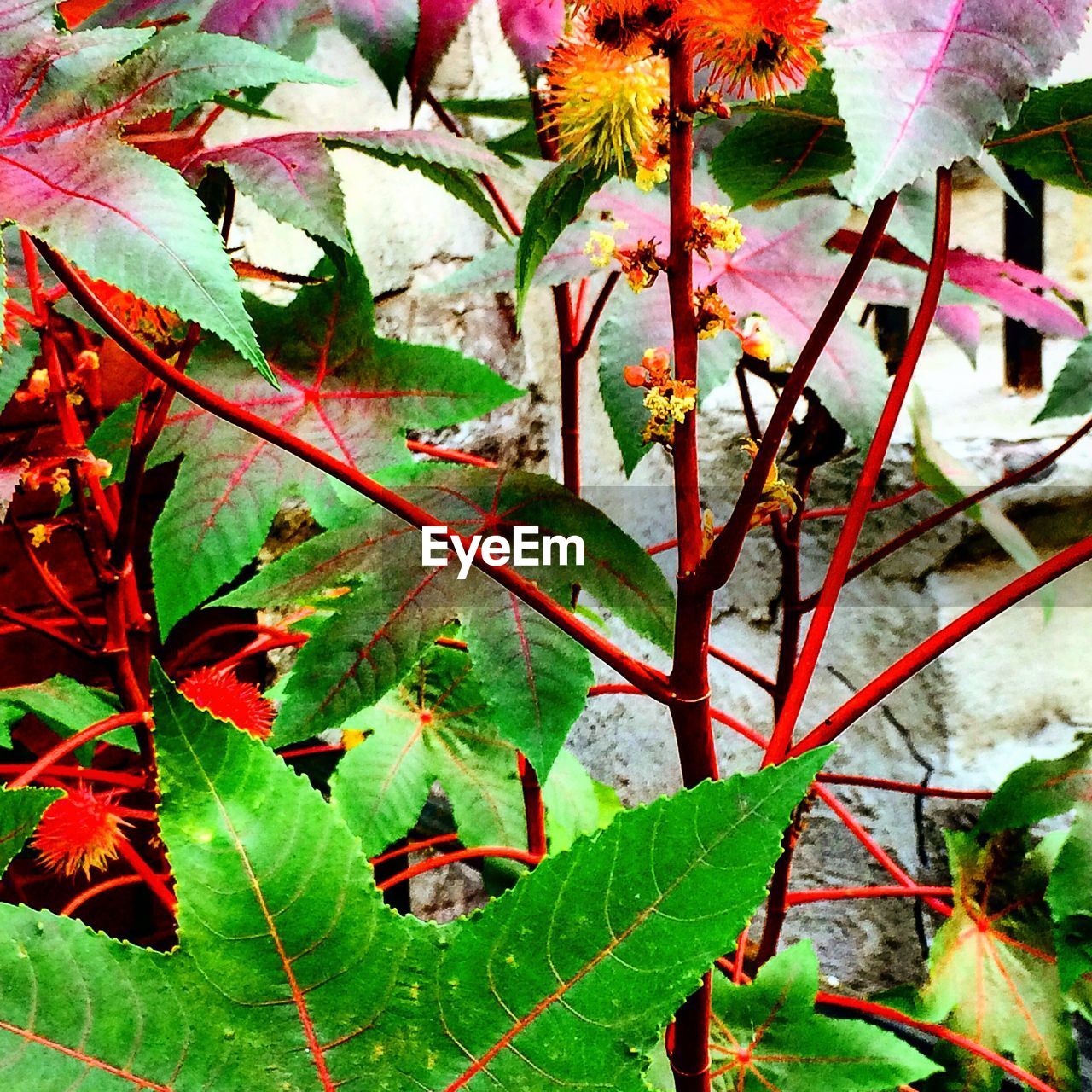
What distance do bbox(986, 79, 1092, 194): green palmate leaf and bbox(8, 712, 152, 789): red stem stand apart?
417 millimetres

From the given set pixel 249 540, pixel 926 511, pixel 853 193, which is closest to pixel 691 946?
pixel 853 193

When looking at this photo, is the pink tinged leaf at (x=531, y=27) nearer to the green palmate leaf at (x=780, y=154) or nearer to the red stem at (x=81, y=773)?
the green palmate leaf at (x=780, y=154)

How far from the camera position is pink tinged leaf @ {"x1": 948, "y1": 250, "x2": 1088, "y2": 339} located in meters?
0.53

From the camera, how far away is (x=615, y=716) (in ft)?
2.81

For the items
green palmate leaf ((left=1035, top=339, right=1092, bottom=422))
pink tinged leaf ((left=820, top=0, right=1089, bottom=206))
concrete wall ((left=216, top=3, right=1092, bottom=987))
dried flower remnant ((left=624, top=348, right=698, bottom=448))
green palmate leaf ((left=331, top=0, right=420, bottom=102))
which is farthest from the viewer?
concrete wall ((left=216, top=3, right=1092, bottom=987))

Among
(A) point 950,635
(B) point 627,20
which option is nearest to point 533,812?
(A) point 950,635

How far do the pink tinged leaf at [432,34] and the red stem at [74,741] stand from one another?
0.31 meters

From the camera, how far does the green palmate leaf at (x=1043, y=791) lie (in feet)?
1.65

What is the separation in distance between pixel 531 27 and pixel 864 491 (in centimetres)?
25

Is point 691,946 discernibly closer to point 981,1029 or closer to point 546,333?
point 981,1029

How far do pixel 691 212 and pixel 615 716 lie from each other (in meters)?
0.65

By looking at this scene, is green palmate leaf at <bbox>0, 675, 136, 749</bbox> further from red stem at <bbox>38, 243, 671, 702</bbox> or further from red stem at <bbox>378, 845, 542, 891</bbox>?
red stem at <bbox>38, 243, 671, 702</bbox>

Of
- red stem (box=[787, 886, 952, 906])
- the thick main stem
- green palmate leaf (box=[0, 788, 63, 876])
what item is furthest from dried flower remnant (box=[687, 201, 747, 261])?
red stem (box=[787, 886, 952, 906])

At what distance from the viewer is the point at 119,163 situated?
0.77ft
